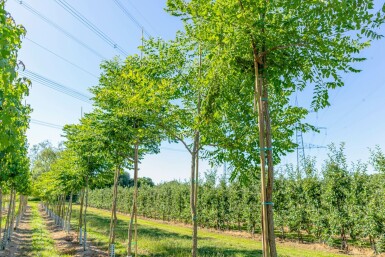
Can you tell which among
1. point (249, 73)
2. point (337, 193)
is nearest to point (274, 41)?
point (249, 73)

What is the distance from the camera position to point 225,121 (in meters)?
5.69

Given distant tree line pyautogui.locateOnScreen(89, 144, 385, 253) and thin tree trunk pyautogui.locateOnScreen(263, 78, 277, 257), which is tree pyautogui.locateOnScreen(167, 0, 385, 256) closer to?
thin tree trunk pyautogui.locateOnScreen(263, 78, 277, 257)

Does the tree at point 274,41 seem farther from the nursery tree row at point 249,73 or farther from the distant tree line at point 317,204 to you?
the distant tree line at point 317,204

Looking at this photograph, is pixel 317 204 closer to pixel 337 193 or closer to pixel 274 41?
pixel 337 193

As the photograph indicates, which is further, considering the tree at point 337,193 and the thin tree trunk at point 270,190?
the tree at point 337,193

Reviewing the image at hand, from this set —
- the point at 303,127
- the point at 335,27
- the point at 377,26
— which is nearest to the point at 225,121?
the point at 303,127

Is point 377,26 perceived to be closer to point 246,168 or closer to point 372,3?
point 372,3

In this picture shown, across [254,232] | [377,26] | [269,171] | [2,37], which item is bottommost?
[254,232]

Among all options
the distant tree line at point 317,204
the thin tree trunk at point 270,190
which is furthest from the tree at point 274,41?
the distant tree line at point 317,204

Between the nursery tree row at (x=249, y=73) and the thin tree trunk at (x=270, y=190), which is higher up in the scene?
the nursery tree row at (x=249, y=73)

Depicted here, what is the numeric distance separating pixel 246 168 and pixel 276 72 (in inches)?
78.3

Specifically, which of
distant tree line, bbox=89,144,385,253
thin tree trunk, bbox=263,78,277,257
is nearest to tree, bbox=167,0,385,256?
thin tree trunk, bbox=263,78,277,257

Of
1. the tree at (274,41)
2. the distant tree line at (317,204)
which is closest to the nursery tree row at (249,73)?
the tree at (274,41)

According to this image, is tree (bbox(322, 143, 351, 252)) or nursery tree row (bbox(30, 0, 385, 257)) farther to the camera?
tree (bbox(322, 143, 351, 252))
